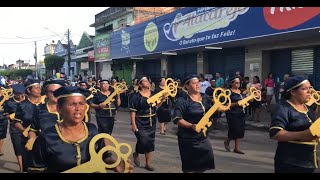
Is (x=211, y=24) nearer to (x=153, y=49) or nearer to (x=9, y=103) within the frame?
(x=153, y=49)

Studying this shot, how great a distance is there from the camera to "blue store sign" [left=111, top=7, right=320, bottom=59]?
11719 mm

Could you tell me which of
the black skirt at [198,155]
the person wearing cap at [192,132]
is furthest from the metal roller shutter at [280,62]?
the black skirt at [198,155]

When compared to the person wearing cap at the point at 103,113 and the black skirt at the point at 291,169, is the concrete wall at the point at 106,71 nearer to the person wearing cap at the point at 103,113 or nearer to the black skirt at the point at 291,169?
the person wearing cap at the point at 103,113

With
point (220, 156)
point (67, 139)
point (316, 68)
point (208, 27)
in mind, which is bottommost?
point (220, 156)

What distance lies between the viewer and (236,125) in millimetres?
8203

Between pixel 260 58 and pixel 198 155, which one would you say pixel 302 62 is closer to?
pixel 260 58

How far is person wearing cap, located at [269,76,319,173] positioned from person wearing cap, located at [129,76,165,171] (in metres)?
3.57

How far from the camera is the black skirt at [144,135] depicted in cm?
699

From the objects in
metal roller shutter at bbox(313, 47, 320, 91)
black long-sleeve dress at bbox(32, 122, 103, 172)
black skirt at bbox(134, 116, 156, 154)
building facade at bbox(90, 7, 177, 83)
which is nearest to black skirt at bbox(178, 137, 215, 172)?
black skirt at bbox(134, 116, 156, 154)

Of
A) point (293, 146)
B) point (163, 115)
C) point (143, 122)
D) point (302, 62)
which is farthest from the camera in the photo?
point (302, 62)

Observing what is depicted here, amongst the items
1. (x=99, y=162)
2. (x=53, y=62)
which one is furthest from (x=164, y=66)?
(x=53, y=62)

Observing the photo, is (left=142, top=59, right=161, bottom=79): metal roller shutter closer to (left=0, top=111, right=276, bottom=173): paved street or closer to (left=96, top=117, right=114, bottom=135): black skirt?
(left=0, top=111, right=276, bottom=173): paved street

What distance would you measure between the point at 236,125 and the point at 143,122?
7.71 ft
